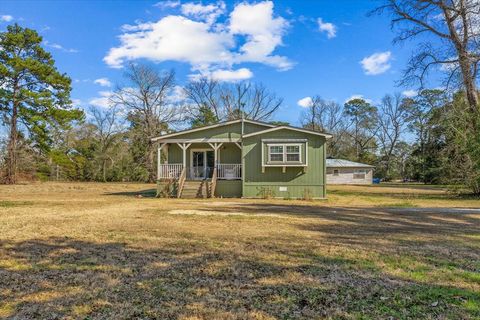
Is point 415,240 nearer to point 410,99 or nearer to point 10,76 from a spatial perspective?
point 10,76

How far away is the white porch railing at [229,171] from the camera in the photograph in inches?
742

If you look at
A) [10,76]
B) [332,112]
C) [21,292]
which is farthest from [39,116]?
[332,112]

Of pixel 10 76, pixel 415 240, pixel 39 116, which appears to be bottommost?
pixel 415 240

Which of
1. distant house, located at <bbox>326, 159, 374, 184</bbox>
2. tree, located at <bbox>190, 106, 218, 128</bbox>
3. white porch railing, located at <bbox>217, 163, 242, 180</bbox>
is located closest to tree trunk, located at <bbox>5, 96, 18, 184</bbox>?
tree, located at <bbox>190, 106, 218, 128</bbox>

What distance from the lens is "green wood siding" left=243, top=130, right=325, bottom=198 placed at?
17703 mm

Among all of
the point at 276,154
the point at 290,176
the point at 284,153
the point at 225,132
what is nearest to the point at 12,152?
the point at 225,132

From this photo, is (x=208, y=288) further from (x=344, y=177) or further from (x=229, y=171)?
(x=344, y=177)

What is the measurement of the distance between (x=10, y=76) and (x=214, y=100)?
22949 mm

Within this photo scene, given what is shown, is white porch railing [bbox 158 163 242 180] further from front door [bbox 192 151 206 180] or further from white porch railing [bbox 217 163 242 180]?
front door [bbox 192 151 206 180]

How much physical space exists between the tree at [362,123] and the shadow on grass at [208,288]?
5167cm

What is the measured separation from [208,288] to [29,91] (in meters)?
29.4

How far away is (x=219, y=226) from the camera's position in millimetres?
8227

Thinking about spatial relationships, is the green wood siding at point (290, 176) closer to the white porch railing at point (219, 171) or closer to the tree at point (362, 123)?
the white porch railing at point (219, 171)

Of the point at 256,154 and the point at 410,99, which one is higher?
the point at 410,99
